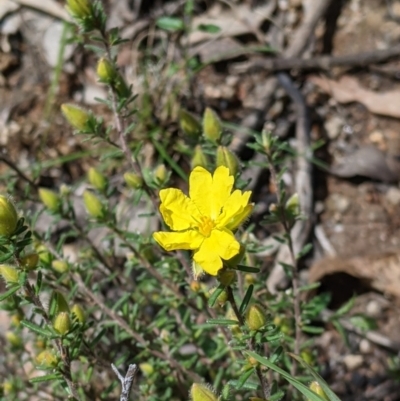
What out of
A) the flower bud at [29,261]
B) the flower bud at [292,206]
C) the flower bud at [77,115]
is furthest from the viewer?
the flower bud at [292,206]

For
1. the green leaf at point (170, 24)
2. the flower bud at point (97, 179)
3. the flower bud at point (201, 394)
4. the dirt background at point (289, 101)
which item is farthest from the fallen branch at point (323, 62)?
the flower bud at point (201, 394)

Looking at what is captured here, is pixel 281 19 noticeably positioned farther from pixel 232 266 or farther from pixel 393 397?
pixel 232 266

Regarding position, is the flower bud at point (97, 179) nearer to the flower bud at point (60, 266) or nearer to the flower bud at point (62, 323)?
the flower bud at point (60, 266)

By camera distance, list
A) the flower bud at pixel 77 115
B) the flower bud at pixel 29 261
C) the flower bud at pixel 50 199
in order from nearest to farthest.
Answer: the flower bud at pixel 29 261
the flower bud at pixel 77 115
the flower bud at pixel 50 199

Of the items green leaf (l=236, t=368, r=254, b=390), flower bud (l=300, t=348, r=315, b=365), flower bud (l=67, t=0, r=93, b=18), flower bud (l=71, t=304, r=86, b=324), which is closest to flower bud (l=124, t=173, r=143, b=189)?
flower bud (l=71, t=304, r=86, b=324)

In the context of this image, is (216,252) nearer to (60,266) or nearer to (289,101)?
(60,266)

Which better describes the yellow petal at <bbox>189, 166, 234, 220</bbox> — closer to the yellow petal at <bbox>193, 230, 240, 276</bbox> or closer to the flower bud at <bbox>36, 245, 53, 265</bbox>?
the yellow petal at <bbox>193, 230, 240, 276</bbox>
